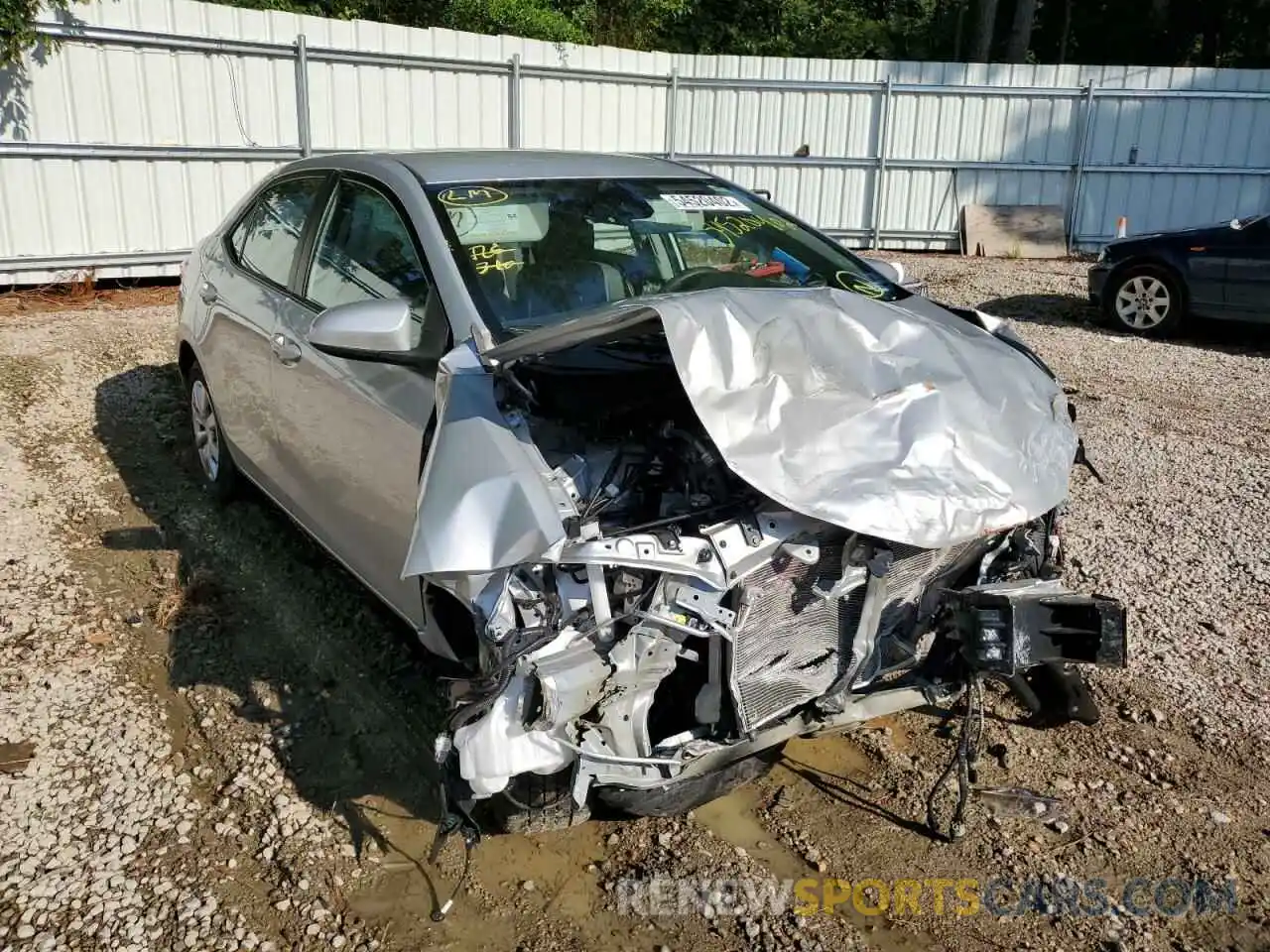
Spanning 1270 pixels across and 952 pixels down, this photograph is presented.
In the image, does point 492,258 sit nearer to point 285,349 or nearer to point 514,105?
point 285,349

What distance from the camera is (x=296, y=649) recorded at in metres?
4.24

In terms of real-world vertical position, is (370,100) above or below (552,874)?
above

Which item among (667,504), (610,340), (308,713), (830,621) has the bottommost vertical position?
(308,713)

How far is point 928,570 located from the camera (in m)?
3.11

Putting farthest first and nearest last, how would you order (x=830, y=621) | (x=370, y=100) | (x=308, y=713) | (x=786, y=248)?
(x=370, y=100) < (x=786, y=248) < (x=308, y=713) < (x=830, y=621)

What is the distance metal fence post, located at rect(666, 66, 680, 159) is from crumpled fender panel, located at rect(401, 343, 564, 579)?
1249 cm

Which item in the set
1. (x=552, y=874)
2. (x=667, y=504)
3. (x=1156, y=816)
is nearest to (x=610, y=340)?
(x=667, y=504)

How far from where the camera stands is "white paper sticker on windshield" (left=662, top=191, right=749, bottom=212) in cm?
425

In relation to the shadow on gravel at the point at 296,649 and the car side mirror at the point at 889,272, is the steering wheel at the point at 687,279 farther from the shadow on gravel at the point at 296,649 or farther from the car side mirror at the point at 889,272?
the shadow on gravel at the point at 296,649

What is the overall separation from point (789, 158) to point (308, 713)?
12551 mm

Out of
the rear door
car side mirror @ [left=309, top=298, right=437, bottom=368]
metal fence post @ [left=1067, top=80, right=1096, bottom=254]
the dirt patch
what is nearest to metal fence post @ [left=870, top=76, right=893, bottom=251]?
metal fence post @ [left=1067, top=80, right=1096, bottom=254]

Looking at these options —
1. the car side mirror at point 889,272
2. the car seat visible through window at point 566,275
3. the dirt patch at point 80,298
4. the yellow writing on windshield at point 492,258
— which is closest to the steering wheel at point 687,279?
the car seat visible through window at point 566,275

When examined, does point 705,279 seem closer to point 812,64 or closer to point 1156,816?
point 1156,816

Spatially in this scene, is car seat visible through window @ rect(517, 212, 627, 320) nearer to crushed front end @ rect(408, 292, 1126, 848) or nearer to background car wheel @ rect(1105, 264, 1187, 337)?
crushed front end @ rect(408, 292, 1126, 848)
